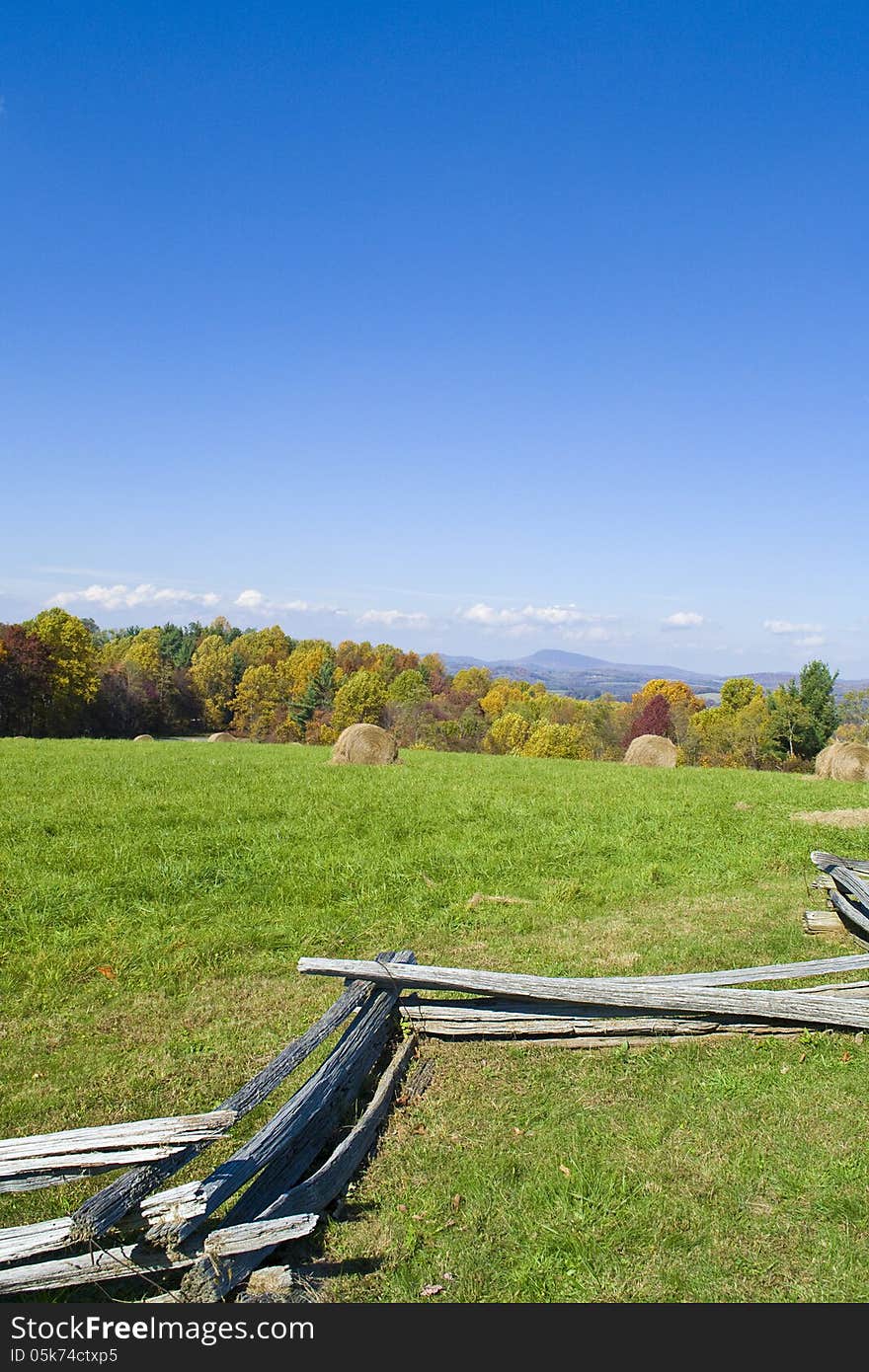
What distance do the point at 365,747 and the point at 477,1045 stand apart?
19.6 meters

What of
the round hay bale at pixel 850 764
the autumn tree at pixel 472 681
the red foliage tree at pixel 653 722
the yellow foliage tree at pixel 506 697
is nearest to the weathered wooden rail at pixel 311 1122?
the round hay bale at pixel 850 764

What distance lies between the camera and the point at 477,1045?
702cm

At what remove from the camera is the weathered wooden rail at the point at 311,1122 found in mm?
3703

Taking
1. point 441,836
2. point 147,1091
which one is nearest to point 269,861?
point 441,836

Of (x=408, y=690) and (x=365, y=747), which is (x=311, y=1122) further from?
(x=408, y=690)

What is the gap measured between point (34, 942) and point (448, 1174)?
6.00 meters

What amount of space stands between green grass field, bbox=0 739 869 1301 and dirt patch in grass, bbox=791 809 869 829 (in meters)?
0.51

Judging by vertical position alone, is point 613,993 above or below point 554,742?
above

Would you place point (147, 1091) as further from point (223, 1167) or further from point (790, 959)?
point (790, 959)

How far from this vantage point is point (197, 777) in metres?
19.6

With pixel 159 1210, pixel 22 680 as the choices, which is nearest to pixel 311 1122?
pixel 159 1210

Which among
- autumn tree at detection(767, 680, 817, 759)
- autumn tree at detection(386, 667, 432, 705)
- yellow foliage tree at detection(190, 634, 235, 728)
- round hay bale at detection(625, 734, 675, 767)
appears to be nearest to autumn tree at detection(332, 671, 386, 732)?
autumn tree at detection(386, 667, 432, 705)

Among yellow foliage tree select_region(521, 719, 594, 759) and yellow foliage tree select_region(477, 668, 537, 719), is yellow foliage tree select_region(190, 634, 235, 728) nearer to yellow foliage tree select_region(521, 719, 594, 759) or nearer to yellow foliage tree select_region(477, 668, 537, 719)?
yellow foliage tree select_region(477, 668, 537, 719)

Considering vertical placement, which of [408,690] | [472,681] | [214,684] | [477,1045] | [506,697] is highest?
[472,681]
